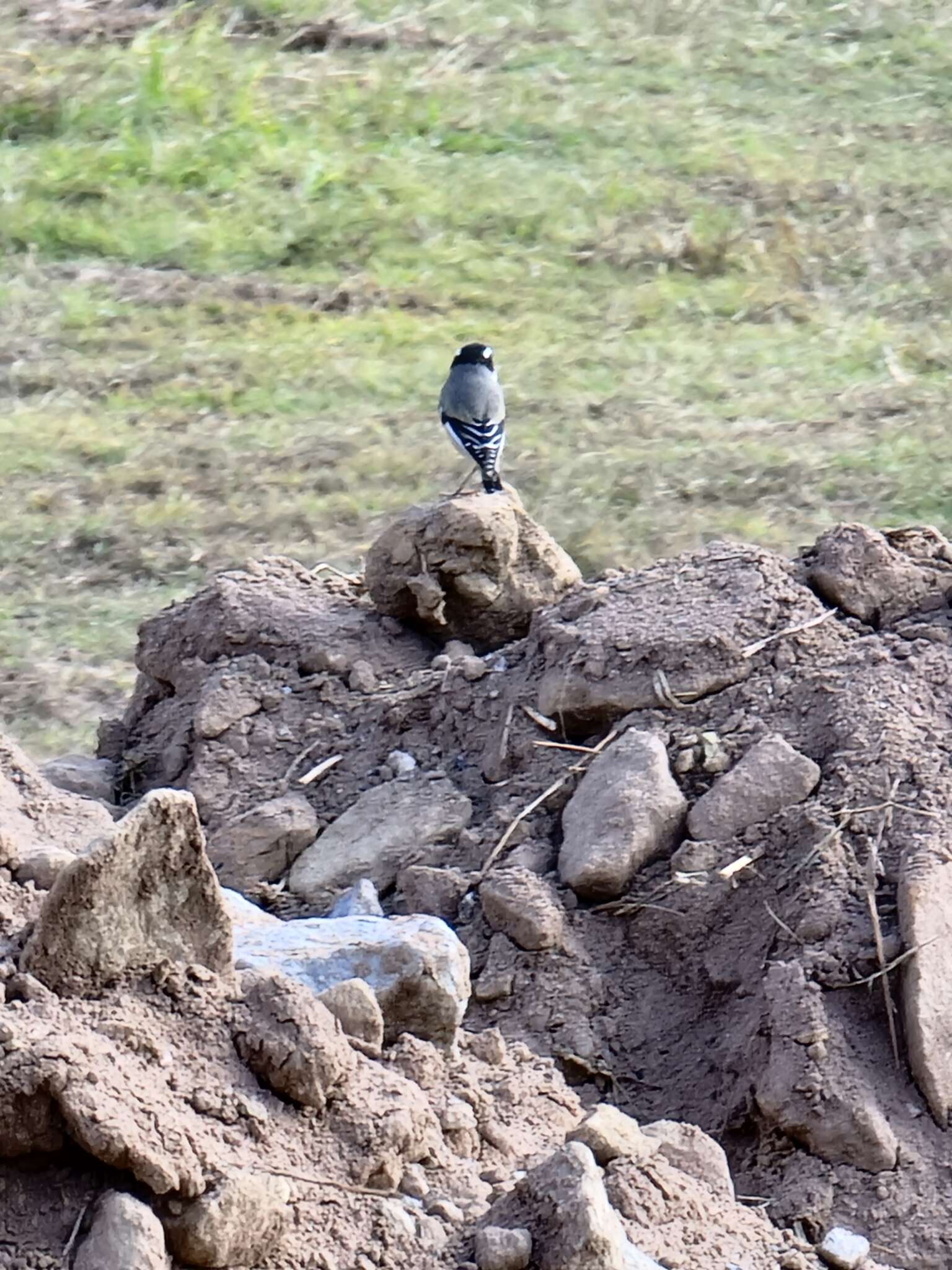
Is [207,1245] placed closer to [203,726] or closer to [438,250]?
[203,726]

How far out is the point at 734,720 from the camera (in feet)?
13.1

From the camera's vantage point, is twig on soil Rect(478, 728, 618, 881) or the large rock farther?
twig on soil Rect(478, 728, 618, 881)

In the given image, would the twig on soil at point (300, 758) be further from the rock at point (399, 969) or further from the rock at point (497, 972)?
the rock at point (399, 969)

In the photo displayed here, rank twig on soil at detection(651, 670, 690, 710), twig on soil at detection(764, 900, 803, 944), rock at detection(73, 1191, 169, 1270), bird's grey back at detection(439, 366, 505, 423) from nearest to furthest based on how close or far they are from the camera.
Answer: rock at detection(73, 1191, 169, 1270), twig on soil at detection(764, 900, 803, 944), twig on soil at detection(651, 670, 690, 710), bird's grey back at detection(439, 366, 505, 423)

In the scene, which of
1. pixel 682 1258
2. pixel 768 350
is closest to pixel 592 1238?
pixel 682 1258

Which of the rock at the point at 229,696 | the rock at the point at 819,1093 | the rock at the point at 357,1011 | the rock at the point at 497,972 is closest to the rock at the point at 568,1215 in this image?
the rock at the point at 357,1011

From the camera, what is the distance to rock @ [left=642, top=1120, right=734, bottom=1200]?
9.57 ft

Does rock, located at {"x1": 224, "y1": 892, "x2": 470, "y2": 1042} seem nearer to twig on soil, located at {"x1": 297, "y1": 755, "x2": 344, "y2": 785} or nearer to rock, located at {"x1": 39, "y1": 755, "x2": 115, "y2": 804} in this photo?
twig on soil, located at {"x1": 297, "y1": 755, "x2": 344, "y2": 785}

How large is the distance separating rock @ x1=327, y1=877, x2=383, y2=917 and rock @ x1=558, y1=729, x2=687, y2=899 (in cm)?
35

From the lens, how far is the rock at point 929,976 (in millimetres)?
3322

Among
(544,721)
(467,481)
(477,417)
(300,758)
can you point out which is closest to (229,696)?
(300,758)

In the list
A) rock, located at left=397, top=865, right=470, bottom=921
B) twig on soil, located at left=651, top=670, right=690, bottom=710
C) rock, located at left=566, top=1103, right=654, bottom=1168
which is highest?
rock, located at left=566, top=1103, right=654, bottom=1168

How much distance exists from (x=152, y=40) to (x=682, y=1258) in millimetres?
10545

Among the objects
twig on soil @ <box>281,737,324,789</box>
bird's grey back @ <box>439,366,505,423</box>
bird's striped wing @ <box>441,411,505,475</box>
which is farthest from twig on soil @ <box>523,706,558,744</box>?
bird's grey back @ <box>439,366,505,423</box>
